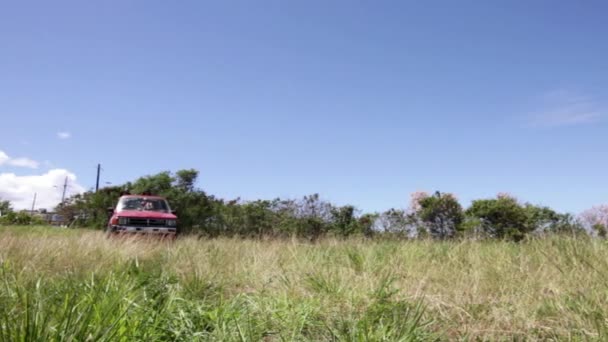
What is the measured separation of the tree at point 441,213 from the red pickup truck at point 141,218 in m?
10.6

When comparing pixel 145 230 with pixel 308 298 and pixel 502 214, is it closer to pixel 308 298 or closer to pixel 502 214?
pixel 308 298

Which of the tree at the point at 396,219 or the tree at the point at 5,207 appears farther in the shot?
the tree at the point at 5,207

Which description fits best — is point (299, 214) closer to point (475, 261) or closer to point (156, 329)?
point (475, 261)

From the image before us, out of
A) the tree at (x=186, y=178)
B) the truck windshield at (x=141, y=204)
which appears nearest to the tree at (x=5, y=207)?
the tree at (x=186, y=178)

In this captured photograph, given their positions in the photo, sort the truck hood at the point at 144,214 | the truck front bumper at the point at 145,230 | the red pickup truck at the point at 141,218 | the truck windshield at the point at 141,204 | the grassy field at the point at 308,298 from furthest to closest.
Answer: the truck windshield at the point at 141,204, the truck hood at the point at 144,214, the red pickup truck at the point at 141,218, the truck front bumper at the point at 145,230, the grassy field at the point at 308,298

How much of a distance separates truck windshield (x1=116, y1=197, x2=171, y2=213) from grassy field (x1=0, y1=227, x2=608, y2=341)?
778 cm

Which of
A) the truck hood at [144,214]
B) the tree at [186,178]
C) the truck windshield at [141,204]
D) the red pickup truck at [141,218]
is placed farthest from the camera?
the tree at [186,178]

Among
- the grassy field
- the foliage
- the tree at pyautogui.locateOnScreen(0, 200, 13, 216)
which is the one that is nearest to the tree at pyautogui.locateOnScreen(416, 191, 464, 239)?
the foliage

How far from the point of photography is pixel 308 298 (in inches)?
162

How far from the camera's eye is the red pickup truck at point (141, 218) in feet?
44.1

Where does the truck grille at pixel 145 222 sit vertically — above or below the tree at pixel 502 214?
below

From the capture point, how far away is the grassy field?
281cm

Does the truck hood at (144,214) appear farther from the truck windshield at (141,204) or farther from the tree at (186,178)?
the tree at (186,178)

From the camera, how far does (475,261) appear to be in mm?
6016
